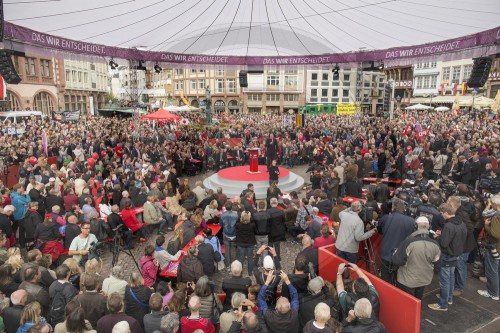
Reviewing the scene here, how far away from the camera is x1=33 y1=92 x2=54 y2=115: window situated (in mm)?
39938

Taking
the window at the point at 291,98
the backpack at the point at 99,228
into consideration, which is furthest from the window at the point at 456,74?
the backpack at the point at 99,228

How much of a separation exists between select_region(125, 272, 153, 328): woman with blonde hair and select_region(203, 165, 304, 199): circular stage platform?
27.7 ft

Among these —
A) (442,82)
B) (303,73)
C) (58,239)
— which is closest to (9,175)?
(58,239)

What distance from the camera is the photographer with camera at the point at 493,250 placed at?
562 cm

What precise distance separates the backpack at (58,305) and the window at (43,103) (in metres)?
42.7

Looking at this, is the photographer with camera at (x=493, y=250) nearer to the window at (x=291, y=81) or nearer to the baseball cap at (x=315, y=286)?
the baseball cap at (x=315, y=286)

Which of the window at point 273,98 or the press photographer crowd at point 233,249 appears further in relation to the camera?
the window at point 273,98

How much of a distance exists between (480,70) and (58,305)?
44.4ft

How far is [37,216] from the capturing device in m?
7.49

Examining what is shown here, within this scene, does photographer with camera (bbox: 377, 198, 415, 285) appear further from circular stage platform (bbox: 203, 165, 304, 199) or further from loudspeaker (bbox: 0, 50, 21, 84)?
loudspeaker (bbox: 0, 50, 21, 84)

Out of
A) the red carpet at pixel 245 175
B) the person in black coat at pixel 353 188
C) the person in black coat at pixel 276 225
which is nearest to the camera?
the person in black coat at pixel 276 225

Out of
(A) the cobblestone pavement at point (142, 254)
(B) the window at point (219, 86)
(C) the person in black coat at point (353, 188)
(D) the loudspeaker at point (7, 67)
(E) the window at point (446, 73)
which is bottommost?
(A) the cobblestone pavement at point (142, 254)

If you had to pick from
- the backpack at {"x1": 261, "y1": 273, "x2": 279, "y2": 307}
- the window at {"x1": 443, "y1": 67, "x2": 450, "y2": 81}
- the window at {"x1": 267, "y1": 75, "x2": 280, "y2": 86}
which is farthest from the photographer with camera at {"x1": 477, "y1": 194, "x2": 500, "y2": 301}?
the window at {"x1": 443, "y1": 67, "x2": 450, "y2": 81}

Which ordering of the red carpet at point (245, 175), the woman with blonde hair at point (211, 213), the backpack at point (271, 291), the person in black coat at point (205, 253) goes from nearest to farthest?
the backpack at point (271, 291)
the person in black coat at point (205, 253)
the woman with blonde hair at point (211, 213)
the red carpet at point (245, 175)
